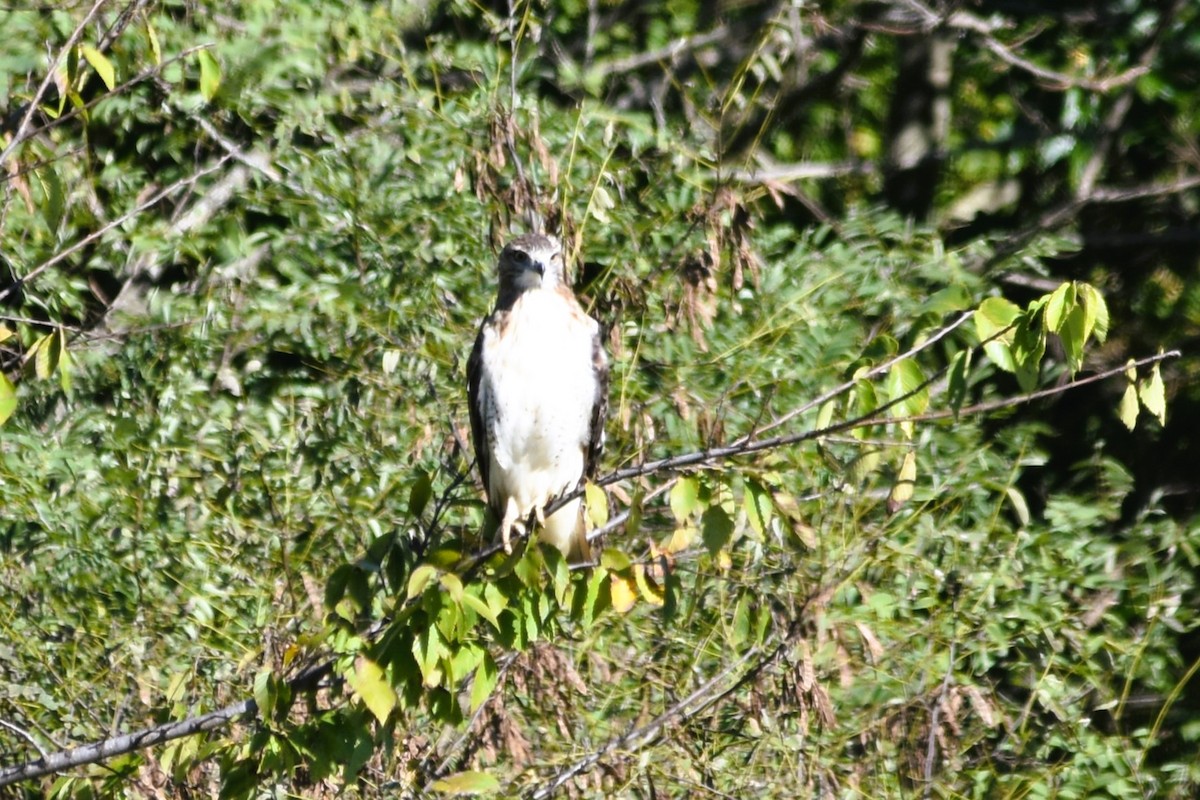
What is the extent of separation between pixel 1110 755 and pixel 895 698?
2.20 ft

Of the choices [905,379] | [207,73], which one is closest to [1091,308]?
[905,379]

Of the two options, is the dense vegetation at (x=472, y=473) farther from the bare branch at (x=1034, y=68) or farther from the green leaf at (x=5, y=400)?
the bare branch at (x=1034, y=68)

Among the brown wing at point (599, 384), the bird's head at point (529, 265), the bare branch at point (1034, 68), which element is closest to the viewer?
the bird's head at point (529, 265)

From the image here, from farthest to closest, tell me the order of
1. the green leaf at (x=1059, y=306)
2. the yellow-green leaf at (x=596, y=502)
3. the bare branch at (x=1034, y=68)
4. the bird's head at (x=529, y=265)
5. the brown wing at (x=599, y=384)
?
the bare branch at (x=1034, y=68) < the brown wing at (x=599, y=384) < the bird's head at (x=529, y=265) < the yellow-green leaf at (x=596, y=502) < the green leaf at (x=1059, y=306)

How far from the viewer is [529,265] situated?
4820mm

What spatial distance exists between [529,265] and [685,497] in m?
1.92

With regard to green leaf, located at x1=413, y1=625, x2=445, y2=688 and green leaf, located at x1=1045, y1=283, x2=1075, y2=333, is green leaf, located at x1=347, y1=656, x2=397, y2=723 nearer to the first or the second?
green leaf, located at x1=413, y1=625, x2=445, y2=688

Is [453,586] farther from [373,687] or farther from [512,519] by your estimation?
[512,519]

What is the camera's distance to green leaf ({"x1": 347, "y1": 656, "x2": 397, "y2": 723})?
2934 mm

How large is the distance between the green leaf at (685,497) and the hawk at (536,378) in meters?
1.73

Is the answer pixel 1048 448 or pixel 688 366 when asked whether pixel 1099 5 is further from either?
pixel 688 366

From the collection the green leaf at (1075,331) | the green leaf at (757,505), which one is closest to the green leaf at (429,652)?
the green leaf at (757,505)

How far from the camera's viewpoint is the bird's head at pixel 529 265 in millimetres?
4770

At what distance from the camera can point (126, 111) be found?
6.11 metres
